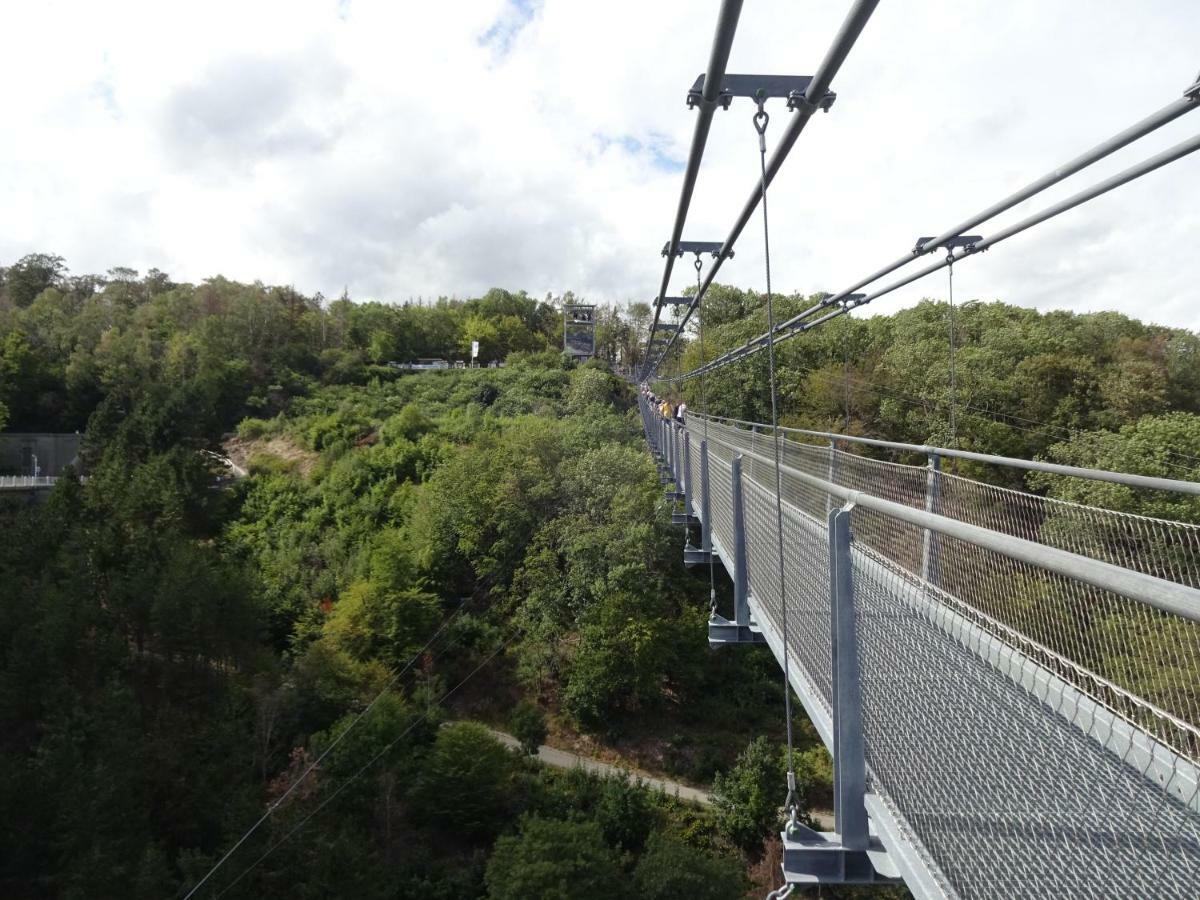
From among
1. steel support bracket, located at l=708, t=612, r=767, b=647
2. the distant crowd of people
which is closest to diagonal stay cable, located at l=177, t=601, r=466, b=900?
steel support bracket, located at l=708, t=612, r=767, b=647

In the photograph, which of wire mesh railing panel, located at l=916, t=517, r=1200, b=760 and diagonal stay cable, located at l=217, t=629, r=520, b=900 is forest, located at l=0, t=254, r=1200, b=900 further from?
wire mesh railing panel, located at l=916, t=517, r=1200, b=760

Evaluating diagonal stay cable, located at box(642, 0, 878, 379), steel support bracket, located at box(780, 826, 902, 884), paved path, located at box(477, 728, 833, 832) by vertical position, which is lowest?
paved path, located at box(477, 728, 833, 832)

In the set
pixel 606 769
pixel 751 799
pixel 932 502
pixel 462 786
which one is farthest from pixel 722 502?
pixel 606 769

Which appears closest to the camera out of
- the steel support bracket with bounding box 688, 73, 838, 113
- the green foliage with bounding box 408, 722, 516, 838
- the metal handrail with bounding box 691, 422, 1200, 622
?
the metal handrail with bounding box 691, 422, 1200, 622

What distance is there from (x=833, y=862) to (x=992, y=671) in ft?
2.88

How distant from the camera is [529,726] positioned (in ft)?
52.0

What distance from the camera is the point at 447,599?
19.7m

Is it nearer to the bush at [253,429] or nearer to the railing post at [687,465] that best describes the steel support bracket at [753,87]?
the railing post at [687,465]

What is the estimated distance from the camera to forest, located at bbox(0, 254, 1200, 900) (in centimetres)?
1129

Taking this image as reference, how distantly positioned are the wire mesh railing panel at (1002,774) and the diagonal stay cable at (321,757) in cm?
923

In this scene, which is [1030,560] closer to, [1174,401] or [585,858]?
[585,858]

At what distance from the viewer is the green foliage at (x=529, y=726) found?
51.5ft

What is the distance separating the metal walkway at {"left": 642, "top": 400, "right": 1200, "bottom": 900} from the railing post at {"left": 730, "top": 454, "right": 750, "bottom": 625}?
57.4 inches

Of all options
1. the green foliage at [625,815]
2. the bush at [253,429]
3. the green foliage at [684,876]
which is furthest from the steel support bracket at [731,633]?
the bush at [253,429]
